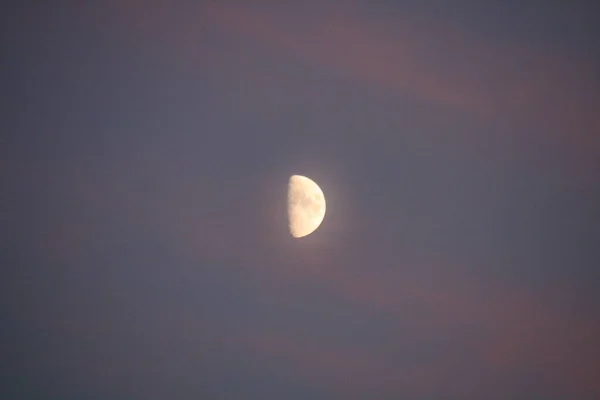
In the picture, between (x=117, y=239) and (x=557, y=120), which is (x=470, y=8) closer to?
(x=557, y=120)

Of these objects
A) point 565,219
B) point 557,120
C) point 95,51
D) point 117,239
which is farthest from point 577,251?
point 95,51

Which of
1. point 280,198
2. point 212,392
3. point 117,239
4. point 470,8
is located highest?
point 470,8

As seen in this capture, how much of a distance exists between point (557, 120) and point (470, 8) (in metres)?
0.66

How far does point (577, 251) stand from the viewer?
2324mm

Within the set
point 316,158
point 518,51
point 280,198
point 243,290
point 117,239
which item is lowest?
point 243,290

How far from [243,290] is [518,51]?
169 centimetres

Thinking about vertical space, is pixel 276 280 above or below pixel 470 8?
below

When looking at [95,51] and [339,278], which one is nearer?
[339,278]

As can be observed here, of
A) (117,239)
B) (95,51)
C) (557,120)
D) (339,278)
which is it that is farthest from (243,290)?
(557,120)

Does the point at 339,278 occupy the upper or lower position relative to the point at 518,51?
lower

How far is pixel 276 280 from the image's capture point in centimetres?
239

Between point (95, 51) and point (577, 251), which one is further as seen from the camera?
point (95, 51)

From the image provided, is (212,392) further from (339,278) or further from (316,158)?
(316,158)

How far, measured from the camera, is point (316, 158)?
2436 millimetres
